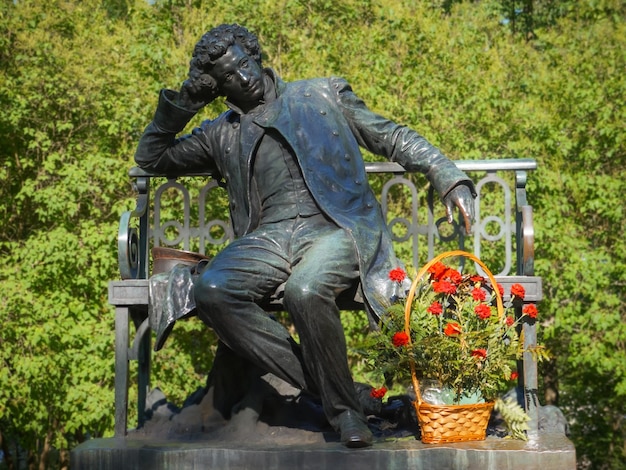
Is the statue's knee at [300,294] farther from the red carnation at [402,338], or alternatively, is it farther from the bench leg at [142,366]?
the bench leg at [142,366]

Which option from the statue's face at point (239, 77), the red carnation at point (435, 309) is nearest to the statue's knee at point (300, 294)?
the red carnation at point (435, 309)

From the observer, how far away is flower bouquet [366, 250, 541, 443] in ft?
16.2

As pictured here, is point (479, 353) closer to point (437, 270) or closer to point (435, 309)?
point (435, 309)

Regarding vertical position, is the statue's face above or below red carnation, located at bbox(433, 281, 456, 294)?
above

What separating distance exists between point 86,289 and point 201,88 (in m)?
7.58

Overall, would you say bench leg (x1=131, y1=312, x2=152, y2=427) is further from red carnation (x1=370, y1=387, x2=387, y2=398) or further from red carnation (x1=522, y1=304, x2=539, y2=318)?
red carnation (x1=522, y1=304, x2=539, y2=318)

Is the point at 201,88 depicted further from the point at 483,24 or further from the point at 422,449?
the point at 483,24

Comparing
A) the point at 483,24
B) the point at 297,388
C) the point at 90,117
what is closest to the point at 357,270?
the point at 297,388

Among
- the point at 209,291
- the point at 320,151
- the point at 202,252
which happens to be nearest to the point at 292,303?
the point at 209,291

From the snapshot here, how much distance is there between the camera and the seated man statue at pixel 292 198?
16.7 feet

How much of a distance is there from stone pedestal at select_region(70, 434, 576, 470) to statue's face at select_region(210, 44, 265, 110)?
1.60 meters

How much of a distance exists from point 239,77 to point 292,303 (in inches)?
47.6

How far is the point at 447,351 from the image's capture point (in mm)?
4902

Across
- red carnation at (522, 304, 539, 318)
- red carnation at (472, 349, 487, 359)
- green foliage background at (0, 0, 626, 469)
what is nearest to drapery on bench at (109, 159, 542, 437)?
red carnation at (522, 304, 539, 318)
